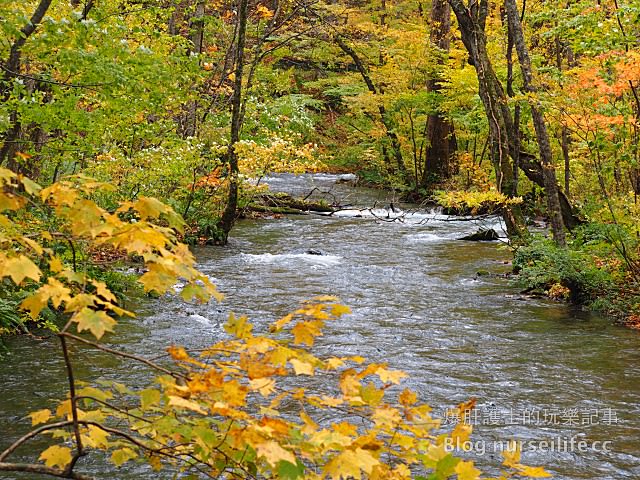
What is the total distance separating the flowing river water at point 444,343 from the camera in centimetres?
514

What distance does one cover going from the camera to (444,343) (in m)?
7.61

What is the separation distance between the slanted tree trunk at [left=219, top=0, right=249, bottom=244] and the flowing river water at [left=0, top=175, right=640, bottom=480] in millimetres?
721

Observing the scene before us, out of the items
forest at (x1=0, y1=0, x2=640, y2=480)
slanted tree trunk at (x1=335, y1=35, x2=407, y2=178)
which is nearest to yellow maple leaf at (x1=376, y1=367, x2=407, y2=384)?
forest at (x1=0, y1=0, x2=640, y2=480)

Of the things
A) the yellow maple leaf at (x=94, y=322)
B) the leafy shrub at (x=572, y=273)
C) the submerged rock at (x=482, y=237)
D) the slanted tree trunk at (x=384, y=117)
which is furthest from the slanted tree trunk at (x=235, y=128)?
the yellow maple leaf at (x=94, y=322)

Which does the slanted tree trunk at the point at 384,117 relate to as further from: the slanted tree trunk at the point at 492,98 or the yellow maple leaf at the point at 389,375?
the yellow maple leaf at the point at 389,375

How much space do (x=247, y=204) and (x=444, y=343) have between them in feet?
33.0

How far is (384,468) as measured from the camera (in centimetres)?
248

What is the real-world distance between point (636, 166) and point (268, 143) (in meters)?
8.85

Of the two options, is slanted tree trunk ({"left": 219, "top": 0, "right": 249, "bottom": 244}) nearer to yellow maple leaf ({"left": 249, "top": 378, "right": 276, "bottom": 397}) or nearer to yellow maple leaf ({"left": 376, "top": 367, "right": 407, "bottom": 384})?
yellow maple leaf ({"left": 376, "top": 367, "right": 407, "bottom": 384})

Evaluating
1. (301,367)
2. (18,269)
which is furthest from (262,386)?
(18,269)

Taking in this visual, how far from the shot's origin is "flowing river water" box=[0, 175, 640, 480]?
5.14 metres

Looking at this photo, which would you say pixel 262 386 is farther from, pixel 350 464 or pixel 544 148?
pixel 544 148

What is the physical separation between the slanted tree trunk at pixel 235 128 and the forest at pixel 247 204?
0.21 ft

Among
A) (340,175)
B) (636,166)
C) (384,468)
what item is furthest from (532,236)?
(340,175)
